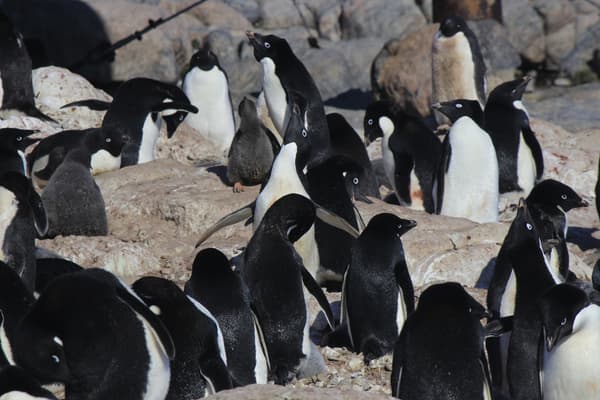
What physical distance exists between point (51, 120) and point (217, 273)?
6004 millimetres

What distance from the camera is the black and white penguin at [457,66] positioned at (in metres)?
12.7

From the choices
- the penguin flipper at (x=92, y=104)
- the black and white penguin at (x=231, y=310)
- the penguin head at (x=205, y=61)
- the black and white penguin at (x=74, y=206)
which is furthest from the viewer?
the penguin head at (x=205, y=61)

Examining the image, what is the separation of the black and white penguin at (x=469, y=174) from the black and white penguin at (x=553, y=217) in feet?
3.96

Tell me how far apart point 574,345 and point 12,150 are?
3.69 metres

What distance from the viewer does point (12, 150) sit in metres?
7.89

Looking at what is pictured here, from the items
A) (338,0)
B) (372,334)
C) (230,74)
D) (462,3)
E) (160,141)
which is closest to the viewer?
(372,334)

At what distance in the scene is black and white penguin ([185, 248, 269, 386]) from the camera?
5738 millimetres

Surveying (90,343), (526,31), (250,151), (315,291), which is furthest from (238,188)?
(526,31)

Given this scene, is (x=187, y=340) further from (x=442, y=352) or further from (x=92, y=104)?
(x=92, y=104)

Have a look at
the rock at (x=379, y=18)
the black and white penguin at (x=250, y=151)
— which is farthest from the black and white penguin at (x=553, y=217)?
the rock at (x=379, y=18)

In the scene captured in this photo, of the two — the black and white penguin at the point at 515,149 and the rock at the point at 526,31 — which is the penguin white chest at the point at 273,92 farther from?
the rock at the point at 526,31

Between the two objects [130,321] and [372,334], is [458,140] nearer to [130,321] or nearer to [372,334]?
[372,334]

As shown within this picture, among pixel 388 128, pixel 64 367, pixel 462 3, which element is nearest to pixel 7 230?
pixel 64 367

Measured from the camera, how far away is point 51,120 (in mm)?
11469
